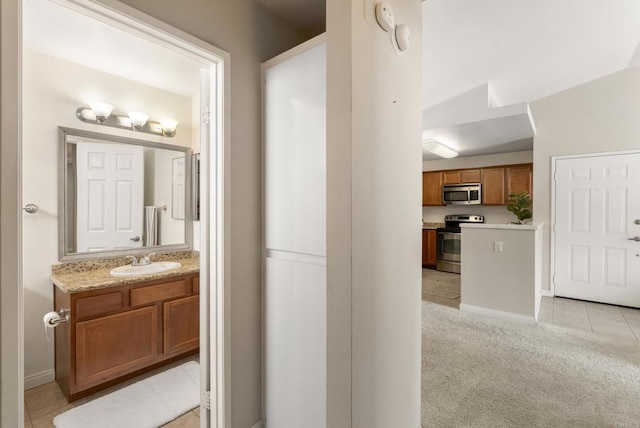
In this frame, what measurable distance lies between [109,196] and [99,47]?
1.20 m

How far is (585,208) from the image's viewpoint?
4062mm

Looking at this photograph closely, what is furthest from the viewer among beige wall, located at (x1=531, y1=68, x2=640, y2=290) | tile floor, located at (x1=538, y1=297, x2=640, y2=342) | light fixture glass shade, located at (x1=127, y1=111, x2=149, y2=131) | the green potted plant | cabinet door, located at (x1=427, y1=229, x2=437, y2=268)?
cabinet door, located at (x1=427, y1=229, x2=437, y2=268)

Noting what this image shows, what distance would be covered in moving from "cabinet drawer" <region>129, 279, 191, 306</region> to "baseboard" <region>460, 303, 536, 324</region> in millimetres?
3304

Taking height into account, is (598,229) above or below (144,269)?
above

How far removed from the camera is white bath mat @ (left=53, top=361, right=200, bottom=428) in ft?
6.18

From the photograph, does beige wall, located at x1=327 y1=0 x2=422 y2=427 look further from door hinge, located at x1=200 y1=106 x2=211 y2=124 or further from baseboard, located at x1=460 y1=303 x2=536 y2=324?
baseboard, located at x1=460 y1=303 x2=536 y2=324

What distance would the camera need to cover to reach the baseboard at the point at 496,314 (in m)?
3.34

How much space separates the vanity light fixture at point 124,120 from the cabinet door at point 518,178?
5.62 meters

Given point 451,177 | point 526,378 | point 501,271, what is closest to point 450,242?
point 451,177

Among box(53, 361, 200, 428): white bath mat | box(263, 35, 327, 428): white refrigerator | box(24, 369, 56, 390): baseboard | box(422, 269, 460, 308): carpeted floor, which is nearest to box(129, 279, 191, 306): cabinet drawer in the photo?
box(53, 361, 200, 428): white bath mat

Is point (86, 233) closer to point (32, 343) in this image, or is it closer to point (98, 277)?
point (98, 277)

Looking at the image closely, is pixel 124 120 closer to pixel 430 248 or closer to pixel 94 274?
pixel 94 274

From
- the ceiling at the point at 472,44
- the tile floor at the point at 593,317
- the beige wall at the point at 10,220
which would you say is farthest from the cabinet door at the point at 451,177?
the beige wall at the point at 10,220

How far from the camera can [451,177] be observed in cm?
625
